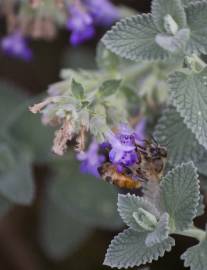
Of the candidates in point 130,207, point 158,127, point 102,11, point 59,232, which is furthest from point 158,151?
point 59,232

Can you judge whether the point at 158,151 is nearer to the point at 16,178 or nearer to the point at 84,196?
the point at 16,178

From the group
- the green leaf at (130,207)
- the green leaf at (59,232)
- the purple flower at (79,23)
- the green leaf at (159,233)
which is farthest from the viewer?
the green leaf at (59,232)

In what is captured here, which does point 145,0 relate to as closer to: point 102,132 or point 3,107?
point 3,107

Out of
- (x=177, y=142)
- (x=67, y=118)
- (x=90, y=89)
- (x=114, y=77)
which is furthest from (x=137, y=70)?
(x=67, y=118)

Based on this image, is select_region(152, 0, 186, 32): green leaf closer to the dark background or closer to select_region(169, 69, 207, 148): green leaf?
select_region(169, 69, 207, 148): green leaf

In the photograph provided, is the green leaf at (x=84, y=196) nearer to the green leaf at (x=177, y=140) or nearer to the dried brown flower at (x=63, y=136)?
the green leaf at (x=177, y=140)

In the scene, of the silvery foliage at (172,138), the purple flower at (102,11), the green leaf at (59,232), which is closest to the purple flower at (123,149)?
the silvery foliage at (172,138)
